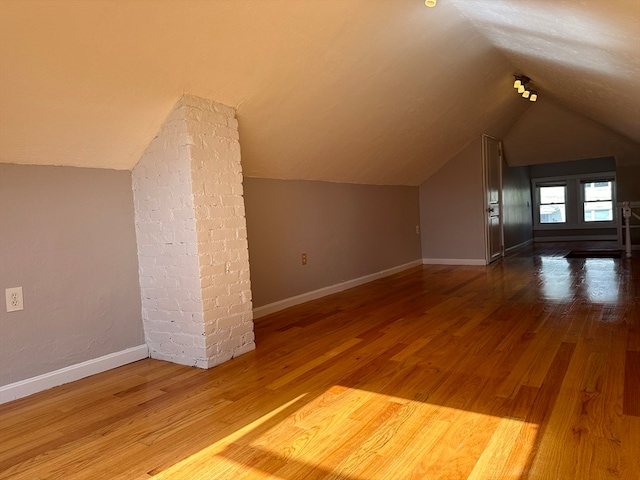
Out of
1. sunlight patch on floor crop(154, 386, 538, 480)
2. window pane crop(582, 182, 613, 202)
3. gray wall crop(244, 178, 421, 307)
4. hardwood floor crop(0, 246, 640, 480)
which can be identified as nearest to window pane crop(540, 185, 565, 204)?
window pane crop(582, 182, 613, 202)

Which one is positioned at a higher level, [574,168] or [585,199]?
[574,168]

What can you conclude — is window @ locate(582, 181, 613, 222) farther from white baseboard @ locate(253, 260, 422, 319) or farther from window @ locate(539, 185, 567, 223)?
white baseboard @ locate(253, 260, 422, 319)

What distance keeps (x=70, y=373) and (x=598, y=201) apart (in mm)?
10765

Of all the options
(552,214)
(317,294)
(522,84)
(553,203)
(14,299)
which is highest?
(522,84)

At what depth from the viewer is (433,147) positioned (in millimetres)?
5625

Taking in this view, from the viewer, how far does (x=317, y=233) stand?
4496mm

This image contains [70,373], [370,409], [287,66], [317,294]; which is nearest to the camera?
[370,409]

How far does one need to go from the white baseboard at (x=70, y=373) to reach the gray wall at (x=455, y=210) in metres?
4.77

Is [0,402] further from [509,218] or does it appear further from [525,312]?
[509,218]

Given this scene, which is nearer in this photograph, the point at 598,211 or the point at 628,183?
the point at 628,183

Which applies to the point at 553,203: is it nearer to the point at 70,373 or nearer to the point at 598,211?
the point at 598,211

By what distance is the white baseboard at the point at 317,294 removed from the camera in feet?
12.5

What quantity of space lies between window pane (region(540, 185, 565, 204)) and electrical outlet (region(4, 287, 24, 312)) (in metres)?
10.7

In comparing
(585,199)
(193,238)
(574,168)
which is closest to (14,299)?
(193,238)
